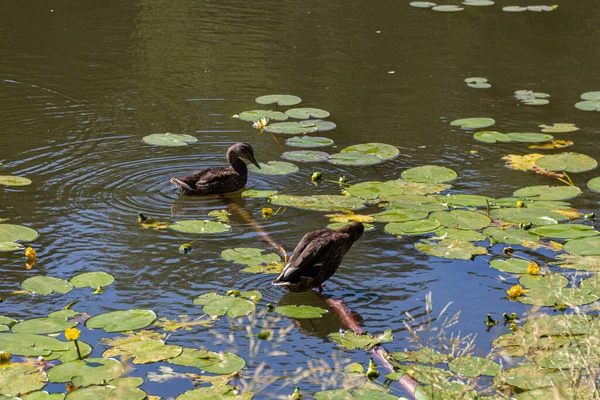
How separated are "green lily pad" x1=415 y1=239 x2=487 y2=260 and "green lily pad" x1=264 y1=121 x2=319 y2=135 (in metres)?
3.01

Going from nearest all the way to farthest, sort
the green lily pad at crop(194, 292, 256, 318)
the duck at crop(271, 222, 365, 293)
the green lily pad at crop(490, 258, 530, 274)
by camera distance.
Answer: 1. the green lily pad at crop(194, 292, 256, 318)
2. the duck at crop(271, 222, 365, 293)
3. the green lily pad at crop(490, 258, 530, 274)

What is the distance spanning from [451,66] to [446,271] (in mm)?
6698

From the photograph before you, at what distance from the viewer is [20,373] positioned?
15.9 feet

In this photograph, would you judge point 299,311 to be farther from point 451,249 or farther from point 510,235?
point 510,235

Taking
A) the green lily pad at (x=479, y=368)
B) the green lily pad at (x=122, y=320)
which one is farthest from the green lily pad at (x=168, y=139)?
the green lily pad at (x=479, y=368)

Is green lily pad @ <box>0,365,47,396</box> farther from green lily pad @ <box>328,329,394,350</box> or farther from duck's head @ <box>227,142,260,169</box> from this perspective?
duck's head @ <box>227,142,260,169</box>

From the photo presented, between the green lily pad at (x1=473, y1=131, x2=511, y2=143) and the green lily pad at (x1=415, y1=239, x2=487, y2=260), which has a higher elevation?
the green lily pad at (x1=473, y1=131, x2=511, y2=143)

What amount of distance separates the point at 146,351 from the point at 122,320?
0.47m

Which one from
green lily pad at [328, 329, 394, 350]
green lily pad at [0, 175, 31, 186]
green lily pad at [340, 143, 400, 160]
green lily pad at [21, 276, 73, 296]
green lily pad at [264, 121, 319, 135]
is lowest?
green lily pad at [328, 329, 394, 350]

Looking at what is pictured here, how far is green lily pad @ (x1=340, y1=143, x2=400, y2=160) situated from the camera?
29.9 ft

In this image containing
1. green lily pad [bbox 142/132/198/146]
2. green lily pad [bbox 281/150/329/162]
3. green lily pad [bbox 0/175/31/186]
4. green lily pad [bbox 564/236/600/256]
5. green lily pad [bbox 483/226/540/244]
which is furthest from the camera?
green lily pad [bbox 142/132/198/146]

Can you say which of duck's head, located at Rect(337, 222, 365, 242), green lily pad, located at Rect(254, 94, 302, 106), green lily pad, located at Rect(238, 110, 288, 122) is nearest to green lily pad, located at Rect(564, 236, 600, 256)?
duck's head, located at Rect(337, 222, 365, 242)

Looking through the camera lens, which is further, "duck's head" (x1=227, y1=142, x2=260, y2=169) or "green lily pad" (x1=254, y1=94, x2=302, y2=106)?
"green lily pad" (x1=254, y1=94, x2=302, y2=106)

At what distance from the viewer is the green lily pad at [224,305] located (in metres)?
5.70
